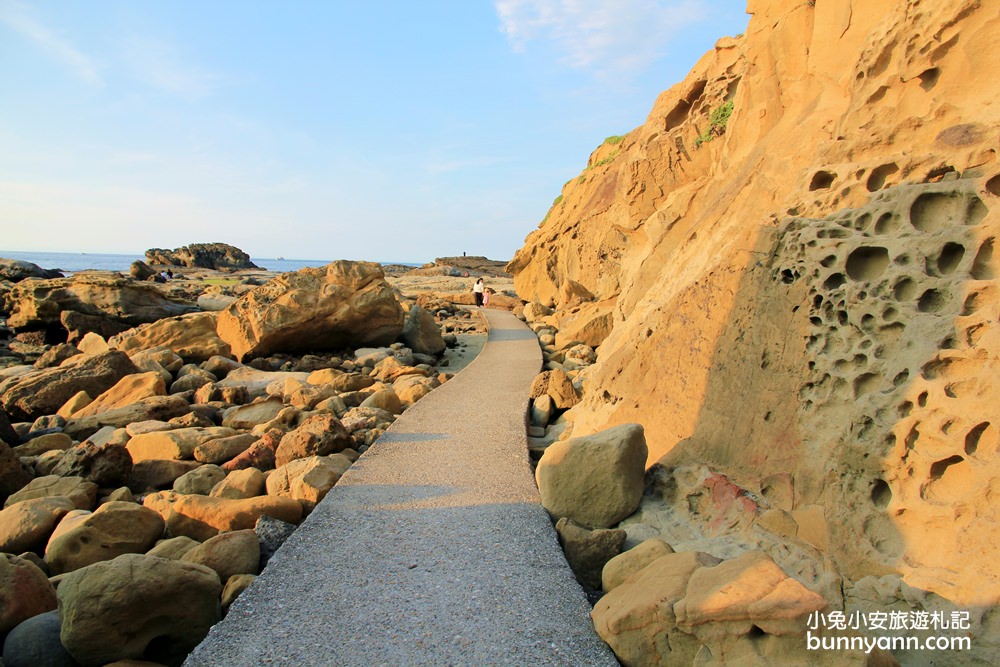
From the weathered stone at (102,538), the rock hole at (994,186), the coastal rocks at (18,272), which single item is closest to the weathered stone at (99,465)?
the weathered stone at (102,538)

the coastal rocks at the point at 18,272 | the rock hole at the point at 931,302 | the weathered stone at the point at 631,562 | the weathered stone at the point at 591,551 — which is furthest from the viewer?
the coastal rocks at the point at 18,272

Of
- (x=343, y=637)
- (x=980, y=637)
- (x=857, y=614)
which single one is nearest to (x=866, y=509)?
(x=857, y=614)

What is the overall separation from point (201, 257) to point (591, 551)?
2062 inches

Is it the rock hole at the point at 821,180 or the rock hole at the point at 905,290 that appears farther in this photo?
the rock hole at the point at 821,180

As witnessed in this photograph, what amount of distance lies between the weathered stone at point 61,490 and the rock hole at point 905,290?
4892mm

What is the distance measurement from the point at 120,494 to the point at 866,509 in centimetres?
438

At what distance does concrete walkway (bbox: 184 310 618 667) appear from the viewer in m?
2.24

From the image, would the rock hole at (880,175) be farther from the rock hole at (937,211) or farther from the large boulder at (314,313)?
the large boulder at (314,313)

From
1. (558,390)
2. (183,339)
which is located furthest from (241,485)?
(183,339)

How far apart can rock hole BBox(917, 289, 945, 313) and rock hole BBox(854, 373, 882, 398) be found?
1.16 feet

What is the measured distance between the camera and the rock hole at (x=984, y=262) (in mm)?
2521

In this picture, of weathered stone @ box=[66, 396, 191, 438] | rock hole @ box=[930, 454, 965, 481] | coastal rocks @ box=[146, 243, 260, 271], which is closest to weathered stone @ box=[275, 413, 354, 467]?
weathered stone @ box=[66, 396, 191, 438]

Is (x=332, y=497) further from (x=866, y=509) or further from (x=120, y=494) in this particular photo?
(x=866, y=509)

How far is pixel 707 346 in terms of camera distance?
12.1 feet
